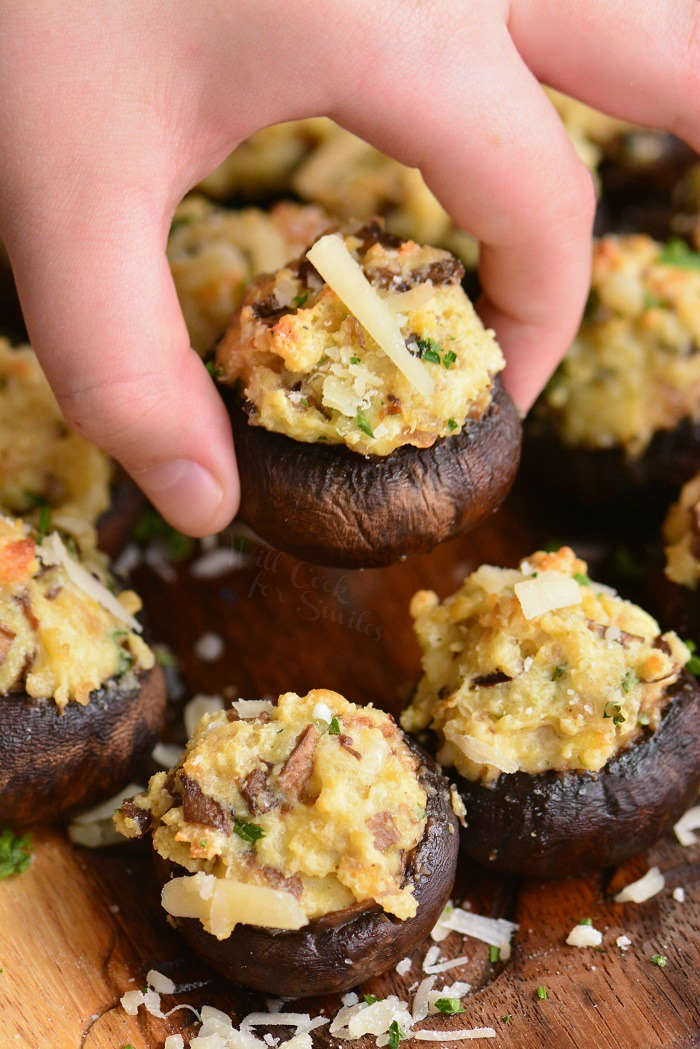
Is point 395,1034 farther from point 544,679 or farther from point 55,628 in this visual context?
point 55,628

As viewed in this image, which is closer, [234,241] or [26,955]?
[26,955]

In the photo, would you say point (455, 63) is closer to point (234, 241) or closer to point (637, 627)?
point (637, 627)

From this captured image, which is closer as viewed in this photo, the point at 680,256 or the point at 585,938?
the point at 585,938

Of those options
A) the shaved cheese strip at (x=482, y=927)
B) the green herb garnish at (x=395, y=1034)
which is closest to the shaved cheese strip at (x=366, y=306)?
the shaved cheese strip at (x=482, y=927)

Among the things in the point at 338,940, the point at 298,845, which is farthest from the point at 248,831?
the point at 338,940

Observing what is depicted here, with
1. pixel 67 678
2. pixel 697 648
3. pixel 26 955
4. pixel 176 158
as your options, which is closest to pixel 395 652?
pixel 697 648

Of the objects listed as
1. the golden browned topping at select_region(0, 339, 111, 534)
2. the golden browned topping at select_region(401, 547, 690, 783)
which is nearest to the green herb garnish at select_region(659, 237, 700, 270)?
the golden browned topping at select_region(401, 547, 690, 783)
